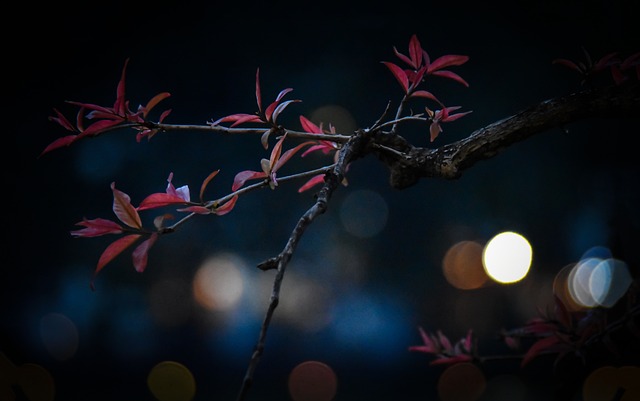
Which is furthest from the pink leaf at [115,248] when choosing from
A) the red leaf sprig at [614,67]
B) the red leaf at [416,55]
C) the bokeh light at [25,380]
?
the bokeh light at [25,380]

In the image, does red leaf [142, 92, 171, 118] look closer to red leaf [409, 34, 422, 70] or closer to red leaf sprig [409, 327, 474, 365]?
red leaf [409, 34, 422, 70]

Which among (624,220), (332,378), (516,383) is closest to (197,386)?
(332,378)

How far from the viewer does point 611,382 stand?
0.85 metres

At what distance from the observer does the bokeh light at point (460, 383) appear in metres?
3.34

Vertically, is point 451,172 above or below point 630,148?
below

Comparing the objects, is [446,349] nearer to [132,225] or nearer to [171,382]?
[132,225]

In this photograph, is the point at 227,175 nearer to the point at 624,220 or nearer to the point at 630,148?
the point at 630,148

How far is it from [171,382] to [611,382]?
3.73 meters

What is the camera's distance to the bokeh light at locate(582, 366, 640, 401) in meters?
0.83

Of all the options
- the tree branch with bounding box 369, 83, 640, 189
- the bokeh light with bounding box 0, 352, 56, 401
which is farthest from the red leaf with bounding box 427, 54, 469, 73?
the bokeh light with bounding box 0, 352, 56, 401

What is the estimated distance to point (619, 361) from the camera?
2.87ft

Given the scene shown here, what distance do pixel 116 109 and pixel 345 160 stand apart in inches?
11.2

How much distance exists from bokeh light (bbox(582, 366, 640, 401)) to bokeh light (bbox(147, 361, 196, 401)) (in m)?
3.25

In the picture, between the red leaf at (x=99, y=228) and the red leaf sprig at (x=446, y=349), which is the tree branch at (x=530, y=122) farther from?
the red leaf sprig at (x=446, y=349)
